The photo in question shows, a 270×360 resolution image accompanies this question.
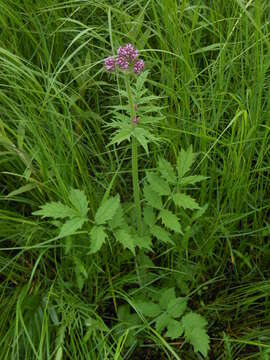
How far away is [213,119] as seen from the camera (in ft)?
5.63

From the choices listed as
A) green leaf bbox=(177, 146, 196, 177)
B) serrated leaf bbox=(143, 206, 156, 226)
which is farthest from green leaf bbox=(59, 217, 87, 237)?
green leaf bbox=(177, 146, 196, 177)

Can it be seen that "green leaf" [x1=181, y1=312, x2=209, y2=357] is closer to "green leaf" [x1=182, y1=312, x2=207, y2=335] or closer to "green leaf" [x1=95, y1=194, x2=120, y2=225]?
"green leaf" [x1=182, y1=312, x2=207, y2=335]

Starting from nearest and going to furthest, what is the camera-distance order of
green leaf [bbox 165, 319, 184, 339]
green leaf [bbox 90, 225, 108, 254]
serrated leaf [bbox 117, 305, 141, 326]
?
1. green leaf [bbox 90, 225, 108, 254]
2. green leaf [bbox 165, 319, 184, 339]
3. serrated leaf [bbox 117, 305, 141, 326]

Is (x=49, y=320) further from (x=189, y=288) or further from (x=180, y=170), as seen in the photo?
(x=180, y=170)

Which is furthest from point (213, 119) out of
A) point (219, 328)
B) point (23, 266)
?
point (23, 266)

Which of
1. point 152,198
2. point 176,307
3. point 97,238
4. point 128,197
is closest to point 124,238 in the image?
point 97,238

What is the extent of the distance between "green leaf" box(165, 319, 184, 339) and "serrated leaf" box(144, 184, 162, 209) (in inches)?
13.8

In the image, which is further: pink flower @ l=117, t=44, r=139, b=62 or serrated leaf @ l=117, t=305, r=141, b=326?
serrated leaf @ l=117, t=305, r=141, b=326

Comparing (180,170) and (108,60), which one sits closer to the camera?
(108,60)

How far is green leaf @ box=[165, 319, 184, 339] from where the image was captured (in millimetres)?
1422

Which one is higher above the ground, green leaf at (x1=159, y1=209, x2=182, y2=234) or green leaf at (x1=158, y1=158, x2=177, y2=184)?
green leaf at (x1=158, y1=158, x2=177, y2=184)

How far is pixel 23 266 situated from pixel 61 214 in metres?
0.40

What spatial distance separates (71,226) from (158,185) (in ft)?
1.02

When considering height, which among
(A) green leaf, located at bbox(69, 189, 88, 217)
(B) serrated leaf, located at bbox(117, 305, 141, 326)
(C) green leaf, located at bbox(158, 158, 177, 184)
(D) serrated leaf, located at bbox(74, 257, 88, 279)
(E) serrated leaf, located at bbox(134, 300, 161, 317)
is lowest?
(B) serrated leaf, located at bbox(117, 305, 141, 326)
